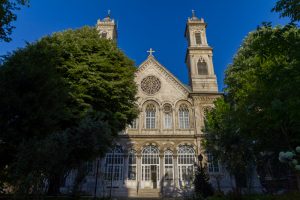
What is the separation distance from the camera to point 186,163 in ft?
86.0

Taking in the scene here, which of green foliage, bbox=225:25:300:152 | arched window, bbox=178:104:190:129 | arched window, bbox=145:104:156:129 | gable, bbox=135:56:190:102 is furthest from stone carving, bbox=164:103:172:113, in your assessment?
green foliage, bbox=225:25:300:152

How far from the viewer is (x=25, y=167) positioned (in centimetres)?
971

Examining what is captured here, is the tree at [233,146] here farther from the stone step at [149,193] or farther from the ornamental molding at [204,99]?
the ornamental molding at [204,99]

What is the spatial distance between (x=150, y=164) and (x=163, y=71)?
A: 12097 millimetres

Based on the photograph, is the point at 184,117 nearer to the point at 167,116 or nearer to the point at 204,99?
the point at 167,116

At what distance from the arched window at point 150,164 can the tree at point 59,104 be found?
30.7 ft

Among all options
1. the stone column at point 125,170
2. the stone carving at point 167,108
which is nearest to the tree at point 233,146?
the stone carving at point 167,108

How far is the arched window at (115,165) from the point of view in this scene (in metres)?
25.3

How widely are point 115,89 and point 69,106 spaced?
3.35 m

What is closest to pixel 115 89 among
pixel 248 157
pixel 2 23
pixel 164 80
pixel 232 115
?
pixel 2 23

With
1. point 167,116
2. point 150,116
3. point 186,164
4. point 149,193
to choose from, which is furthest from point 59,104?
point 167,116

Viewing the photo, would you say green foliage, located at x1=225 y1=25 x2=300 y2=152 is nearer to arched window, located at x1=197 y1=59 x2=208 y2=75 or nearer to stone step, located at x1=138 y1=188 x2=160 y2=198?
arched window, located at x1=197 y1=59 x2=208 y2=75

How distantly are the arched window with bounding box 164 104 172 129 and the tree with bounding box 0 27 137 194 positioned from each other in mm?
10449

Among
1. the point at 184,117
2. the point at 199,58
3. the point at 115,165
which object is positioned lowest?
the point at 115,165
